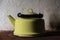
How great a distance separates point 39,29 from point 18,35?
9cm

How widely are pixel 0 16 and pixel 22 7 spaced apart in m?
0.13

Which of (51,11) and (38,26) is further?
(51,11)

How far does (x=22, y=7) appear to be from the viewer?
39.4 inches

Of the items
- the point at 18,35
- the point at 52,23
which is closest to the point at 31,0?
the point at 52,23

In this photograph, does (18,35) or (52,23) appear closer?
(18,35)

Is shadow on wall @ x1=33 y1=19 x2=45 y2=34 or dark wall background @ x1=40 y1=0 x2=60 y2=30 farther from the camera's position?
dark wall background @ x1=40 y1=0 x2=60 y2=30

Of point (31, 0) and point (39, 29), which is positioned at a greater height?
point (31, 0)

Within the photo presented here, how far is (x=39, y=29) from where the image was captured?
2.61ft

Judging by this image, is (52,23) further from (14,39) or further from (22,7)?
(14,39)

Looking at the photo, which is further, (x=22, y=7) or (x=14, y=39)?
(x=22, y=7)

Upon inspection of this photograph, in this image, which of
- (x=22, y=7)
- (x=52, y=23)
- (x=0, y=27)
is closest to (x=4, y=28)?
(x=0, y=27)

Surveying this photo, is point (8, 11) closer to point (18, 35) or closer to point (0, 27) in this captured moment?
point (0, 27)

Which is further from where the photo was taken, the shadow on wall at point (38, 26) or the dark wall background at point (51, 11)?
the dark wall background at point (51, 11)

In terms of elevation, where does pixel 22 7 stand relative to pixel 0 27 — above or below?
above
